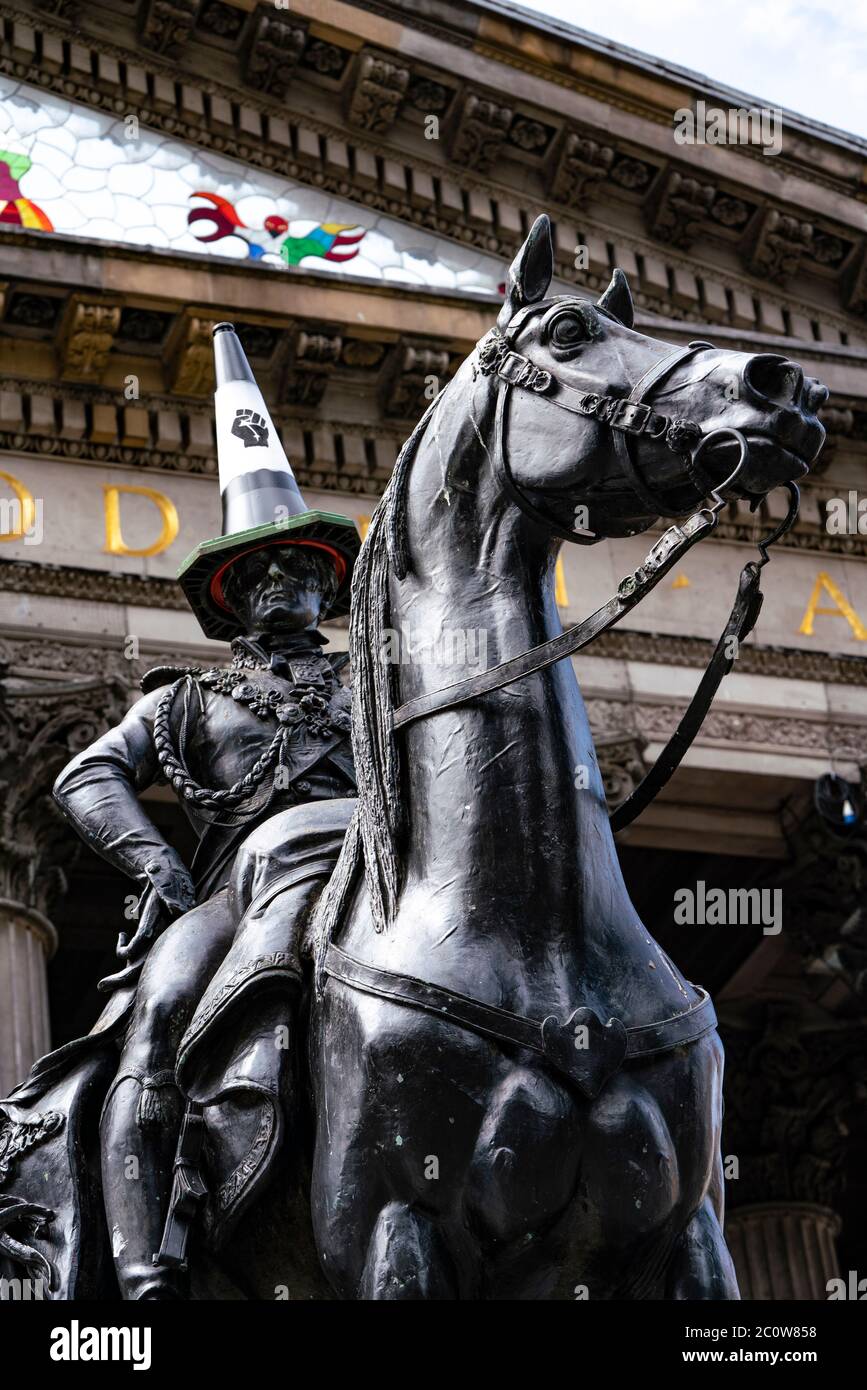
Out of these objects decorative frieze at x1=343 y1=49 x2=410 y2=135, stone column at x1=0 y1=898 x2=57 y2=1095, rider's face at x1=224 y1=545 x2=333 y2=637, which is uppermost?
decorative frieze at x1=343 y1=49 x2=410 y2=135

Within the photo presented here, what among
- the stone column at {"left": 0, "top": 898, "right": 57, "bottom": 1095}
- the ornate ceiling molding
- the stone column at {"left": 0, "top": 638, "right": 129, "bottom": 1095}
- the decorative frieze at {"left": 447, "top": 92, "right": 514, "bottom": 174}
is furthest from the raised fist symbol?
the decorative frieze at {"left": 447, "top": 92, "right": 514, "bottom": 174}

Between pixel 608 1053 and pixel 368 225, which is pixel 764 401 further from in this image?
pixel 368 225

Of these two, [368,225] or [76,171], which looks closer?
[76,171]

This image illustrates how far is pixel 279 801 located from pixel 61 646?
11287mm

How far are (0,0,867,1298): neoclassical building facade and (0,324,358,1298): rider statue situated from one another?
9301mm

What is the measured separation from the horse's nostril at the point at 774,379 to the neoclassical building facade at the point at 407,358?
1155cm

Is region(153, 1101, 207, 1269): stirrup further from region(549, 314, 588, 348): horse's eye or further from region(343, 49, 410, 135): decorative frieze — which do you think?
region(343, 49, 410, 135): decorative frieze

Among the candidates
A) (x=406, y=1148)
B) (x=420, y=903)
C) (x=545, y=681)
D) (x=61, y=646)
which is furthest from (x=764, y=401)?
(x=61, y=646)

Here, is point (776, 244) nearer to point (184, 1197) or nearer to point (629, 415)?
point (629, 415)

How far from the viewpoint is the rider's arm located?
6203 mm

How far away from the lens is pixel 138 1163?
5.59m

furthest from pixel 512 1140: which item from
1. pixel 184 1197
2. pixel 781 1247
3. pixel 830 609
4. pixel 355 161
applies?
pixel 355 161

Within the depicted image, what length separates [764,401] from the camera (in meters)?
4.92

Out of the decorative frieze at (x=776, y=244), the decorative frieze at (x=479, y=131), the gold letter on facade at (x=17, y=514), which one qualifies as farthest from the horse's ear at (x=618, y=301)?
the decorative frieze at (x=776, y=244)
